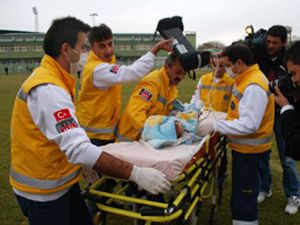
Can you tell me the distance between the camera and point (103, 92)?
346cm

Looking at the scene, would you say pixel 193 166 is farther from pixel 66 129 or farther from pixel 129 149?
pixel 66 129

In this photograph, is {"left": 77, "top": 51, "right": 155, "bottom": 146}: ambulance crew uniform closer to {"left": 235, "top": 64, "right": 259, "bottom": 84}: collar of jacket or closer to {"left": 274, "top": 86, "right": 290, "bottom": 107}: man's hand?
{"left": 235, "top": 64, "right": 259, "bottom": 84}: collar of jacket

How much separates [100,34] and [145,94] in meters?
0.82

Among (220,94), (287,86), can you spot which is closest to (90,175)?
(287,86)

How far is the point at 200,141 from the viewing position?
117 inches

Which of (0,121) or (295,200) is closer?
(295,200)

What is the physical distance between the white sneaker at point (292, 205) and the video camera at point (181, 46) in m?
2.69

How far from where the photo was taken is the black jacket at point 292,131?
2548 mm

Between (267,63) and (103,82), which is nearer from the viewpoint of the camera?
(103,82)

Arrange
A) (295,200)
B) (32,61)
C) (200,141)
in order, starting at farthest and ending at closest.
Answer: (32,61), (295,200), (200,141)

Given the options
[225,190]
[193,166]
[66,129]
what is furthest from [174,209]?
[225,190]

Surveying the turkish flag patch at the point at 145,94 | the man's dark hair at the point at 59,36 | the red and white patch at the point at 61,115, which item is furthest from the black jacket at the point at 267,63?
the red and white patch at the point at 61,115

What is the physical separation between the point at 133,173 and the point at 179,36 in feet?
4.61

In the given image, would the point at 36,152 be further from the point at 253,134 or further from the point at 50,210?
the point at 253,134
